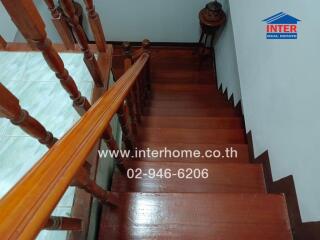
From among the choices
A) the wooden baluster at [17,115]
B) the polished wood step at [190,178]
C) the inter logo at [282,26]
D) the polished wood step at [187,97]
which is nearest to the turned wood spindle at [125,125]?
the polished wood step at [190,178]

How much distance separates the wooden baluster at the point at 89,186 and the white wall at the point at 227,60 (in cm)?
188

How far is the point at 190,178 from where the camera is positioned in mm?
1537

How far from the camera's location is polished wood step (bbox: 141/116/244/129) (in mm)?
2246

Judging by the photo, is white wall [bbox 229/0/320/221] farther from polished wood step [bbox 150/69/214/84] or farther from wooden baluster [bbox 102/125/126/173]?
polished wood step [bbox 150/69/214/84]

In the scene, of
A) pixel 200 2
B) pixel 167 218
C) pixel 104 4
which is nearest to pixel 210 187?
pixel 167 218

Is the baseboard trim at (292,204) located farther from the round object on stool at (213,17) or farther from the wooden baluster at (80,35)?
the round object on stool at (213,17)

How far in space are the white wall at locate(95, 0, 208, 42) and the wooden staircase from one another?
68.3 inches

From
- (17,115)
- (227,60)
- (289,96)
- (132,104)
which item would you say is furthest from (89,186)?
(227,60)

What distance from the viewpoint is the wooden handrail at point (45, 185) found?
0.40 meters

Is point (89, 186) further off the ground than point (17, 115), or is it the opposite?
point (17, 115)

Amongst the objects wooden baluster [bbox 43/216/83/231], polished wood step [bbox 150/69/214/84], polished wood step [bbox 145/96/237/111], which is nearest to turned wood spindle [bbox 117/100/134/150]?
wooden baluster [bbox 43/216/83/231]

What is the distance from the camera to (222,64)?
3287 mm

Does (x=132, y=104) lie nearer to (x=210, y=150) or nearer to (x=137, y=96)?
(x=137, y=96)

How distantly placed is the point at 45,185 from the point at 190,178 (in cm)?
116
